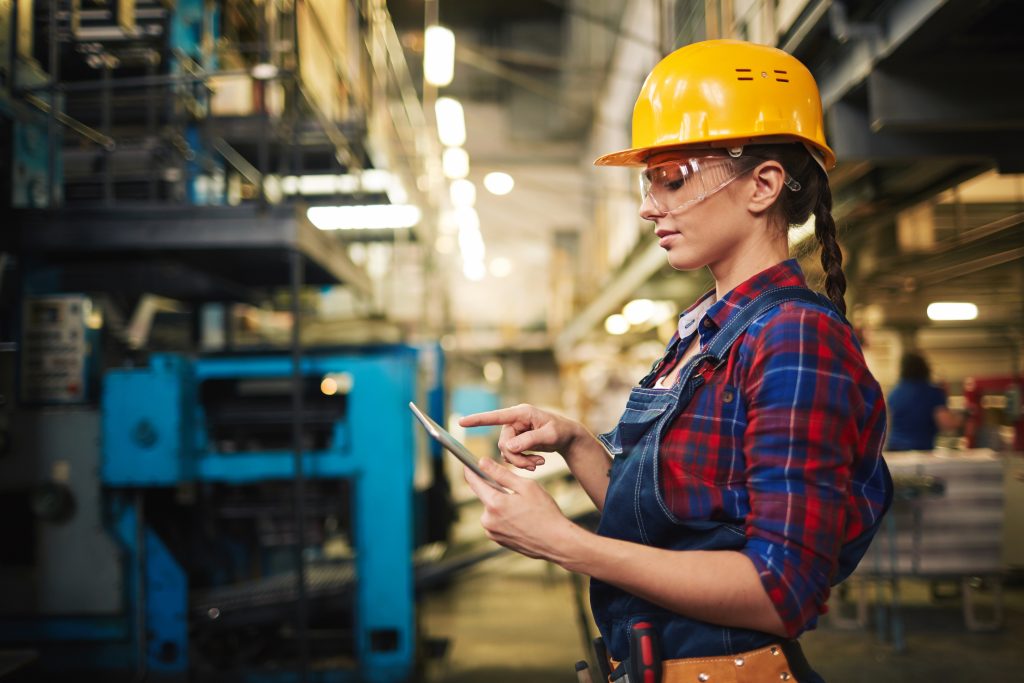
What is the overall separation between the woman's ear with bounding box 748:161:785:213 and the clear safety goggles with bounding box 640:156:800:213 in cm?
3

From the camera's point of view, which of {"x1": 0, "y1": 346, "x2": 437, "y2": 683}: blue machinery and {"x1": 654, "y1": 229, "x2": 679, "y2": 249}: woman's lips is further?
{"x1": 0, "y1": 346, "x2": 437, "y2": 683}: blue machinery

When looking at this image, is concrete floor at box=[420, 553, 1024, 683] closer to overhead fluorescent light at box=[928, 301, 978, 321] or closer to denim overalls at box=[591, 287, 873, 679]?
overhead fluorescent light at box=[928, 301, 978, 321]

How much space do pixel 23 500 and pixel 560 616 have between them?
389 cm

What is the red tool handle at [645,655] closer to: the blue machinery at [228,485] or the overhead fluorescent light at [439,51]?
the blue machinery at [228,485]

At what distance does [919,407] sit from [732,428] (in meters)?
6.13

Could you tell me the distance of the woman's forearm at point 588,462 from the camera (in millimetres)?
1677

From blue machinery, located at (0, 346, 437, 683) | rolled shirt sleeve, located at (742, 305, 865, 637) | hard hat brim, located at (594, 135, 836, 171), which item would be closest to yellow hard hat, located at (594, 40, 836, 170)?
hard hat brim, located at (594, 135, 836, 171)

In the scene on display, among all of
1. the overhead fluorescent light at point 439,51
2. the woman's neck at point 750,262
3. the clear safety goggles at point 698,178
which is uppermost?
the overhead fluorescent light at point 439,51

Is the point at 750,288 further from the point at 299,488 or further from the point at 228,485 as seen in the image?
the point at 228,485

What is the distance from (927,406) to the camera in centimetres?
650

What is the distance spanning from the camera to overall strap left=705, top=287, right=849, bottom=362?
127cm

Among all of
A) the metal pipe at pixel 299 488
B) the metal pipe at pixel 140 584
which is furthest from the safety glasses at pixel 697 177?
the metal pipe at pixel 140 584

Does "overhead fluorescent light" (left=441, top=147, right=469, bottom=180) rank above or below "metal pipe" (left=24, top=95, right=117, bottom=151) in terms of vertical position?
above

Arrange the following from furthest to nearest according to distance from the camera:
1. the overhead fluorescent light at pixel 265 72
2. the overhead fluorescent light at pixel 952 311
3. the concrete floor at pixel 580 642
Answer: the overhead fluorescent light at pixel 952 311
the concrete floor at pixel 580 642
the overhead fluorescent light at pixel 265 72
